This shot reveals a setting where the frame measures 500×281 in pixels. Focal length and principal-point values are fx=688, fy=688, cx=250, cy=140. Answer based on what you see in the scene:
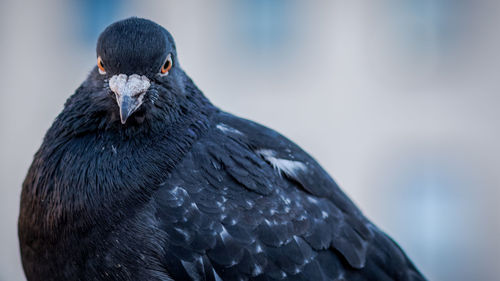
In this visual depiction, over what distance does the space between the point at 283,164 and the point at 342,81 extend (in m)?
9.01

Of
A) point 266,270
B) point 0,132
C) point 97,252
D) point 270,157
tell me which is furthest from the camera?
point 0,132

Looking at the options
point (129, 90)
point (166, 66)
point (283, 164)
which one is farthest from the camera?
point (283, 164)

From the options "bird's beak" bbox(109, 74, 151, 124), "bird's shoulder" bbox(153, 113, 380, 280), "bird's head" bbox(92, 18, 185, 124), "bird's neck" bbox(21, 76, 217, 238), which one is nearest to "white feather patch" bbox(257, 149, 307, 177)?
"bird's shoulder" bbox(153, 113, 380, 280)

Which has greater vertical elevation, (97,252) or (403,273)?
(97,252)

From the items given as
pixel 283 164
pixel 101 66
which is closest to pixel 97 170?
pixel 101 66

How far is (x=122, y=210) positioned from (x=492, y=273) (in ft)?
40.0

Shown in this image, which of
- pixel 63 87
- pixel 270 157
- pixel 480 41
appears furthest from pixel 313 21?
pixel 270 157

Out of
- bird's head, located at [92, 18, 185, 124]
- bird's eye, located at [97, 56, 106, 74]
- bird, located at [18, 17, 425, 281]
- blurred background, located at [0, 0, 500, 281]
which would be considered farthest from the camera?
blurred background, located at [0, 0, 500, 281]

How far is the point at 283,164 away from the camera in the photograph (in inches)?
205

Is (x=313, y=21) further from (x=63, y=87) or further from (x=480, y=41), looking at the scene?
(x=63, y=87)

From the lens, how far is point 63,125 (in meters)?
4.95

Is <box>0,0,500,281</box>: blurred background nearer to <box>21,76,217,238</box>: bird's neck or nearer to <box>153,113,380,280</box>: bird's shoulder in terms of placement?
<box>153,113,380,280</box>: bird's shoulder

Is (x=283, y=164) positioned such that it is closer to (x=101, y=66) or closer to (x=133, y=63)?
(x=133, y=63)

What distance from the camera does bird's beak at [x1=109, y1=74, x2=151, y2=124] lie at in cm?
450
